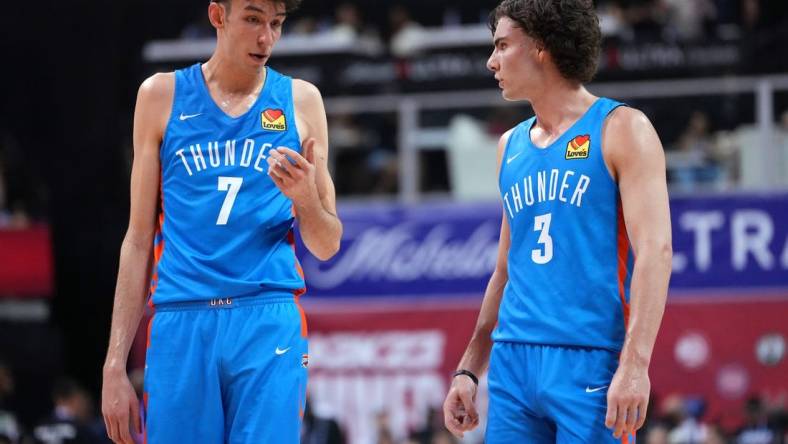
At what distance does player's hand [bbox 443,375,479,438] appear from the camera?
211 inches

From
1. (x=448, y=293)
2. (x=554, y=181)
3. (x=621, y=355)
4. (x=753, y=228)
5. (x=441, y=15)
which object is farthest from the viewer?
(x=441, y=15)

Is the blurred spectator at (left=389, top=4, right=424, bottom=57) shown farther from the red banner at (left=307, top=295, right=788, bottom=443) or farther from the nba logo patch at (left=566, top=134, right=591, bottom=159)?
the nba logo patch at (left=566, top=134, right=591, bottom=159)

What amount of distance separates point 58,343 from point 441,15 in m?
6.95

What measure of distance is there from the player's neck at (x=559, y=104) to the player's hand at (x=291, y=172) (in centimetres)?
107

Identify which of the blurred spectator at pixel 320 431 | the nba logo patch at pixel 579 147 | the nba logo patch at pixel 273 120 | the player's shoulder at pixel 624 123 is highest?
the nba logo patch at pixel 273 120

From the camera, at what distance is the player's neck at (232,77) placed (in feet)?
17.1

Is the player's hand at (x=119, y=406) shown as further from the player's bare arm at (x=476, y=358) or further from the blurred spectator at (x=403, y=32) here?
the blurred spectator at (x=403, y=32)

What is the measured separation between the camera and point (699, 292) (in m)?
13.8

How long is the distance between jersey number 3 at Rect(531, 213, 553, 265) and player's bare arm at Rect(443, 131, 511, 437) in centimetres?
34

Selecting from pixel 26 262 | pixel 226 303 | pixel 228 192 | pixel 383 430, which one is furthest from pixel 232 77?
pixel 26 262

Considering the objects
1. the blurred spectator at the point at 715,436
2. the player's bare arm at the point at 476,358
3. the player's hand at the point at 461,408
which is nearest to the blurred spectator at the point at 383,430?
the blurred spectator at the point at 715,436

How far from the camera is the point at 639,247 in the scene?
Result: 486 centimetres

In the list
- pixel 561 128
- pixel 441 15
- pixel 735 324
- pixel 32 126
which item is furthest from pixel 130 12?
pixel 561 128

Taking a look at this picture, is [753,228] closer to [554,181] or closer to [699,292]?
[699,292]
